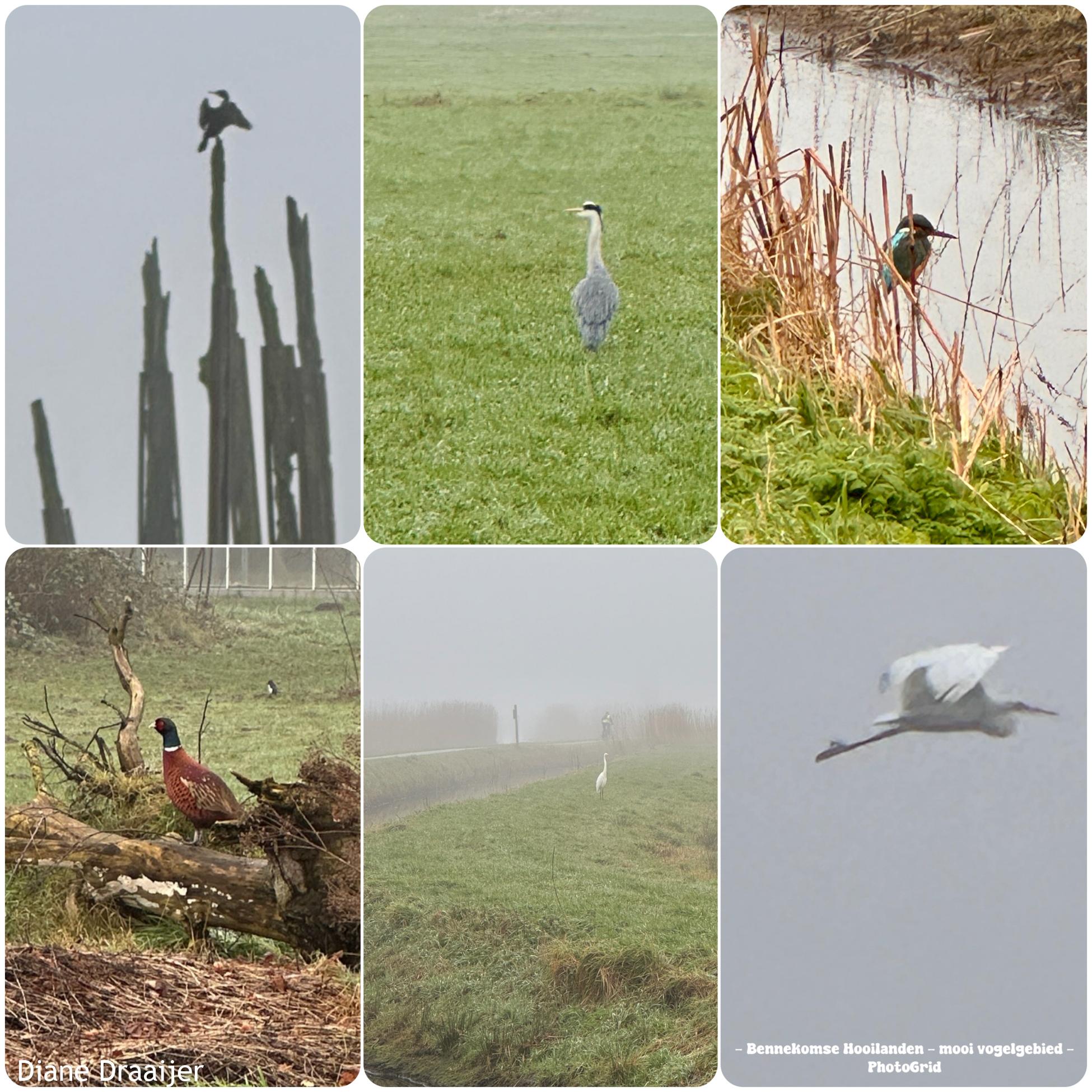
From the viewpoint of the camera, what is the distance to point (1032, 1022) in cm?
432

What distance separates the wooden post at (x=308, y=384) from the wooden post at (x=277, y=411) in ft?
0.14

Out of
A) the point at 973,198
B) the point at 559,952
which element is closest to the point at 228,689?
the point at 559,952

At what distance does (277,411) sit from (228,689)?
117 centimetres

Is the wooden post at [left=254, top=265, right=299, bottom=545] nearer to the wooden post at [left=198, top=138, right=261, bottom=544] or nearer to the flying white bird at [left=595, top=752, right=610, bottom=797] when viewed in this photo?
the wooden post at [left=198, top=138, right=261, bottom=544]

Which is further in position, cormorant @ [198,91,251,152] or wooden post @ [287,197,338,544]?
cormorant @ [198,91,251,152]

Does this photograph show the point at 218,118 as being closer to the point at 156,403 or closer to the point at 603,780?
the point at 156,403

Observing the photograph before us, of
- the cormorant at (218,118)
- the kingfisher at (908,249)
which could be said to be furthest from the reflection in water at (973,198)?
the cormorant at (218,118)

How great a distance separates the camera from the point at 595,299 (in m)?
4.97

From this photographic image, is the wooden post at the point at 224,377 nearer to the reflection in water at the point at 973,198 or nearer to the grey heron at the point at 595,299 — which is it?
the grey heron at the point at 595,299

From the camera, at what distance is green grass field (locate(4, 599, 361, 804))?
4363 millimetres

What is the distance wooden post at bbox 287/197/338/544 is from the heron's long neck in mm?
1255

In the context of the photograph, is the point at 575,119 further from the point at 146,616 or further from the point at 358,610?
the point at 146,616

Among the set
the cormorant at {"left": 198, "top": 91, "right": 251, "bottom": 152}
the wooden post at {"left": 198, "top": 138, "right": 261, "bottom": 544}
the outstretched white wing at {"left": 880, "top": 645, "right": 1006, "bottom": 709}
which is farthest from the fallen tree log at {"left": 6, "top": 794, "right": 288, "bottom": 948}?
the cormorant at {"left": 198, "top": 91, "right": 251, "bottom": 152}

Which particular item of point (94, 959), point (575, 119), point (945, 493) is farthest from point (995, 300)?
point (94, 959)
